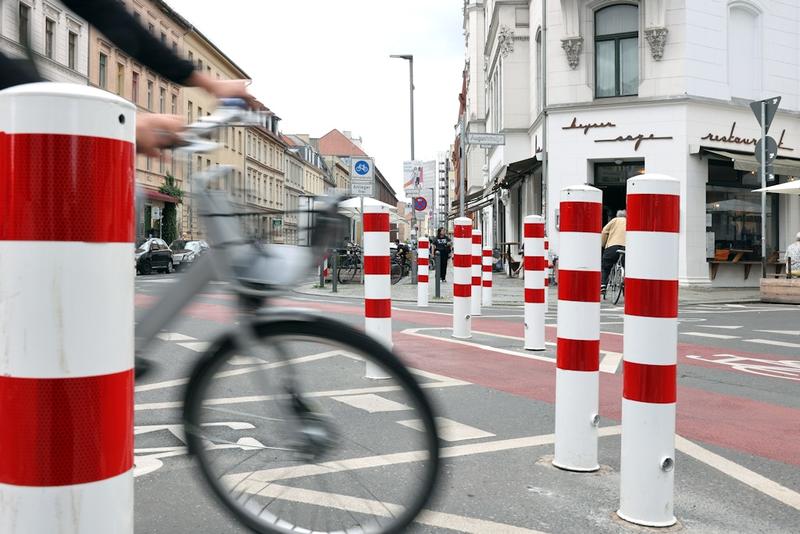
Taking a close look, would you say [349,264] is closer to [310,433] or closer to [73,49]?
[310,433]

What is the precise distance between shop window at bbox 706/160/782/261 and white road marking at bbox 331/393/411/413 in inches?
840

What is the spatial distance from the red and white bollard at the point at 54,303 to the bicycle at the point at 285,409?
0.74m

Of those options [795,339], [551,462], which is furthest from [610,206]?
[551,462]

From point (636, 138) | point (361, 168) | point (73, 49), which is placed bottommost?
point (361, 168)

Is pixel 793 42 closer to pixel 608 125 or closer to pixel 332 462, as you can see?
pixel 608 125

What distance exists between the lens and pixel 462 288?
888cm

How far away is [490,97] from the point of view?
36.0m

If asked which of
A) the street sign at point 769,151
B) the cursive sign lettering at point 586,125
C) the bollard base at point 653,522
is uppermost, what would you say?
the cursive sign lettering at point 586,125

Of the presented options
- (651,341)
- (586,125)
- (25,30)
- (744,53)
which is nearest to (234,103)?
(25,30)

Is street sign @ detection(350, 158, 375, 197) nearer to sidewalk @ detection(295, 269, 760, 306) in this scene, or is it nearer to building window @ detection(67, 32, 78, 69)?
sidewalk @ detection(295, 269, 760, 306)

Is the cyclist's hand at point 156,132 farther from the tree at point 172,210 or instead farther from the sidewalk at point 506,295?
the sidewalk at point 506,295

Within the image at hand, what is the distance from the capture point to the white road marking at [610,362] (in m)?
6.66

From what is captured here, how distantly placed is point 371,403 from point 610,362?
502cm

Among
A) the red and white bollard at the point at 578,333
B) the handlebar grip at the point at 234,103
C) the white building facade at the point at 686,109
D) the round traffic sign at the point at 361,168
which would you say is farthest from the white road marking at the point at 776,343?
the white building facade at the point at 686,109
